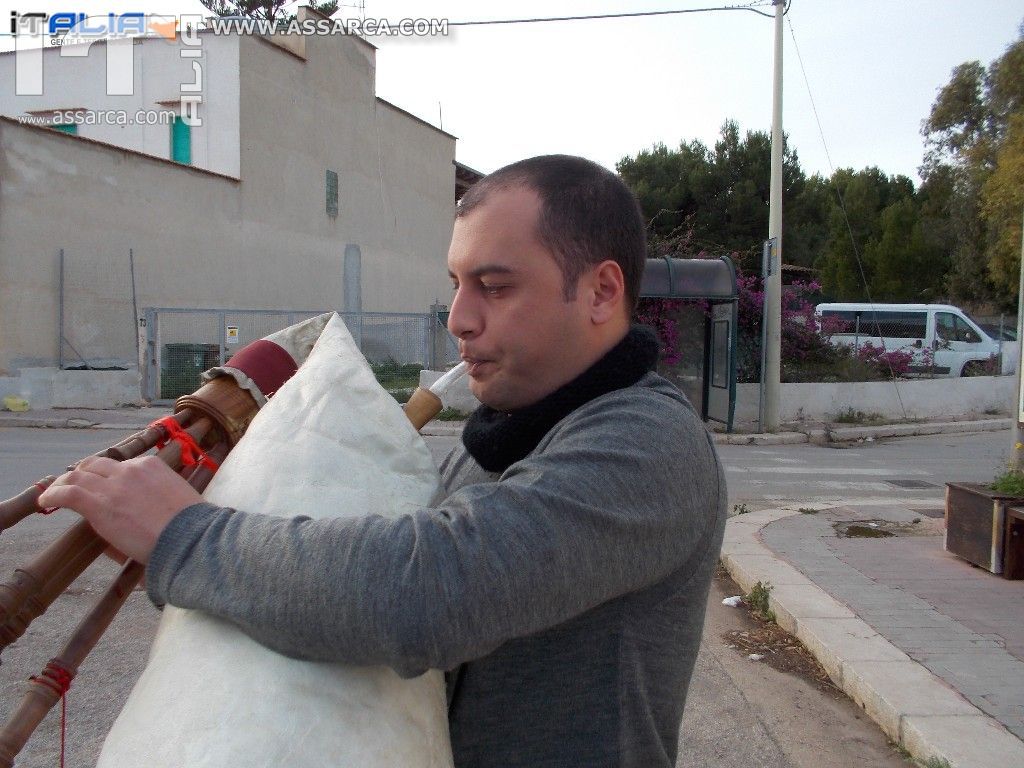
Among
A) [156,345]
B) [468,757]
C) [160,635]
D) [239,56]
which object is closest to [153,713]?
[160,635]

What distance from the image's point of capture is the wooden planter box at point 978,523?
5887mm

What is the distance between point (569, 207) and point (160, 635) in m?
0.73

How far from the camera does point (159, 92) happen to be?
1950 centimetres

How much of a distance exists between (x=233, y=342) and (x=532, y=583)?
16971 mm

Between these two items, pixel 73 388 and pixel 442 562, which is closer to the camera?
pixel 442 562

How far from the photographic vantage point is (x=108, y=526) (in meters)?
0.98

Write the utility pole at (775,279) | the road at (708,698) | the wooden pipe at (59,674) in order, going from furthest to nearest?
the utility pole at (775,279) → the road at (708,698) → the wooden pipe at (59,674)

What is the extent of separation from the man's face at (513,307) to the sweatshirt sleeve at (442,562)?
0.18 meters

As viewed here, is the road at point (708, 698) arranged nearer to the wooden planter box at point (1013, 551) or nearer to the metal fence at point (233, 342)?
the wooden planter box at point (1013, 551)

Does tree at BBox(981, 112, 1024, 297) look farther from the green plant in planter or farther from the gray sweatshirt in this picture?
the gray sweatshirt

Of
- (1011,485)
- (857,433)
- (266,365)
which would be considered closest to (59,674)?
(266,365)

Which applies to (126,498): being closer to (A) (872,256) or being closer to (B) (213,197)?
(B) (213,197)

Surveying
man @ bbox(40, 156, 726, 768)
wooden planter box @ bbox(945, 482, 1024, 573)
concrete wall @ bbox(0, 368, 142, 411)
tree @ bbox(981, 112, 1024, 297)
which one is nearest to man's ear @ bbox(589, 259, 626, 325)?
man @ bbox(40, 156, 726, 768)

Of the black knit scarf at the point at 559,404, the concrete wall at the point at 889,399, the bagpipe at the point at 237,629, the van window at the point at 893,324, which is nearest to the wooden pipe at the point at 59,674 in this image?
the bagpipe at the point at 237,629
